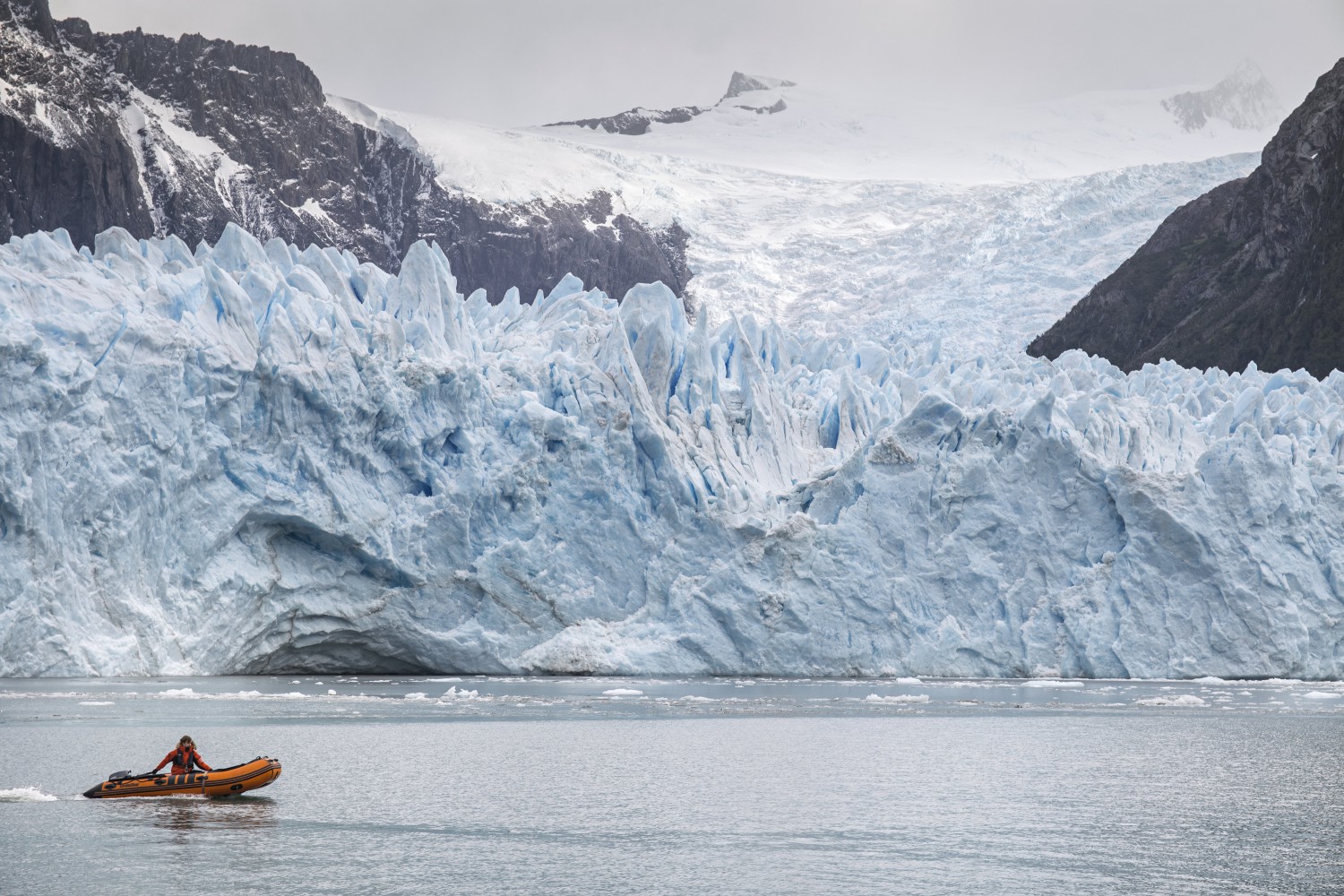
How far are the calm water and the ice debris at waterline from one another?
6.76 feet

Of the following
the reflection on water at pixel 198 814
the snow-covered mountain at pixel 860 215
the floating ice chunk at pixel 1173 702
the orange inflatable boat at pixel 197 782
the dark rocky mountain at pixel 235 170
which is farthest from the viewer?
the snow-covered mountain at pixel 860 215

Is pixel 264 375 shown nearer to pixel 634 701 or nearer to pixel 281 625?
pixel 281 625

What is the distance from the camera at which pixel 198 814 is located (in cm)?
1565

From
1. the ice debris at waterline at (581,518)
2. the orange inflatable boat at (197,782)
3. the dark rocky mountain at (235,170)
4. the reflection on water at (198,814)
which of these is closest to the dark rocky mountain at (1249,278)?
the dark rocky mountain at (235,170)

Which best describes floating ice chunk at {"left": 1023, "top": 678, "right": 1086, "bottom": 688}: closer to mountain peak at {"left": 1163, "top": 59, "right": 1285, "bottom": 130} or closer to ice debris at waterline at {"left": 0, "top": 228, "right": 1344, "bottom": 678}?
ice debris at waterline at {"left": 0, "top": 228, "right": 1344, "bottom": 678}

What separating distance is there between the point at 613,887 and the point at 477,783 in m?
5.24

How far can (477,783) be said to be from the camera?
17125 mm

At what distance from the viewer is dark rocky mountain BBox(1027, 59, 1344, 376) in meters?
55.7

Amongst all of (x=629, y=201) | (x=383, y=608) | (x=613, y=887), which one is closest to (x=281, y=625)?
(x=383, y=608)

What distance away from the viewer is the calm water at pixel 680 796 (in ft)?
41.5

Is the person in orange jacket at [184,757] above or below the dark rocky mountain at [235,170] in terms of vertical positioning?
below

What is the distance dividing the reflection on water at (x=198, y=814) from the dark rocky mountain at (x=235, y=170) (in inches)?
1524

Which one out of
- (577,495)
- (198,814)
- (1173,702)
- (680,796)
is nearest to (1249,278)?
(1173,702)

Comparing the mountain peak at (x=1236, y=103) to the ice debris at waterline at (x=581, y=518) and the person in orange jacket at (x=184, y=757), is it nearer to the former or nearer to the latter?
the ice debris at waterline at (x=581, y=518)
